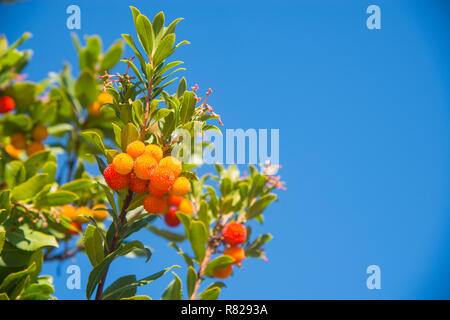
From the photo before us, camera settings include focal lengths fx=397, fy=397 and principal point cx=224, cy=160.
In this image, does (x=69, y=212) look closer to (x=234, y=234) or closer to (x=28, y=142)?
(x=28, y=142)

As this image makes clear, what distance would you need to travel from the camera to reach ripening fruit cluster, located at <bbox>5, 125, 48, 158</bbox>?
8.28 ft

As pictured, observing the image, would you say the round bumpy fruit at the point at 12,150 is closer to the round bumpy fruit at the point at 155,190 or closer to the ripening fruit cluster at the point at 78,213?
the ripening fruit cluster at the point at 78,213

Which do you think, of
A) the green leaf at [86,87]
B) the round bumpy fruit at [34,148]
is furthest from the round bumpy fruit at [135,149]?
the green leaf at [86,87]

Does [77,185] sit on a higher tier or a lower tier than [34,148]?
lower

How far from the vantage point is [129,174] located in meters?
1.36

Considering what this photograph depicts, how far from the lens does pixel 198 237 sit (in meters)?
1.93

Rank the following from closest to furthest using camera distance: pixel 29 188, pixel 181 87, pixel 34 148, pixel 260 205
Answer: pixel 181 87
pixel 29 188
pixel 260 205
pixel 34 148

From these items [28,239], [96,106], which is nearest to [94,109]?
[96,106]

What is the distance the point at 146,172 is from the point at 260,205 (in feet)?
3.62

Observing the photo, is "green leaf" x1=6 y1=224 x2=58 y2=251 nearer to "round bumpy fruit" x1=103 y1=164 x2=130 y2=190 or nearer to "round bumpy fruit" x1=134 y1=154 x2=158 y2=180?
"round bumpy fruit" x1=103 y1=164 x2=130 y2=190

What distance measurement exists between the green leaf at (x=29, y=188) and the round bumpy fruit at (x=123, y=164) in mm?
661

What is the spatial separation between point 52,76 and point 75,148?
0.54 m

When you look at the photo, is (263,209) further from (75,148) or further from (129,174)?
(75,148)
